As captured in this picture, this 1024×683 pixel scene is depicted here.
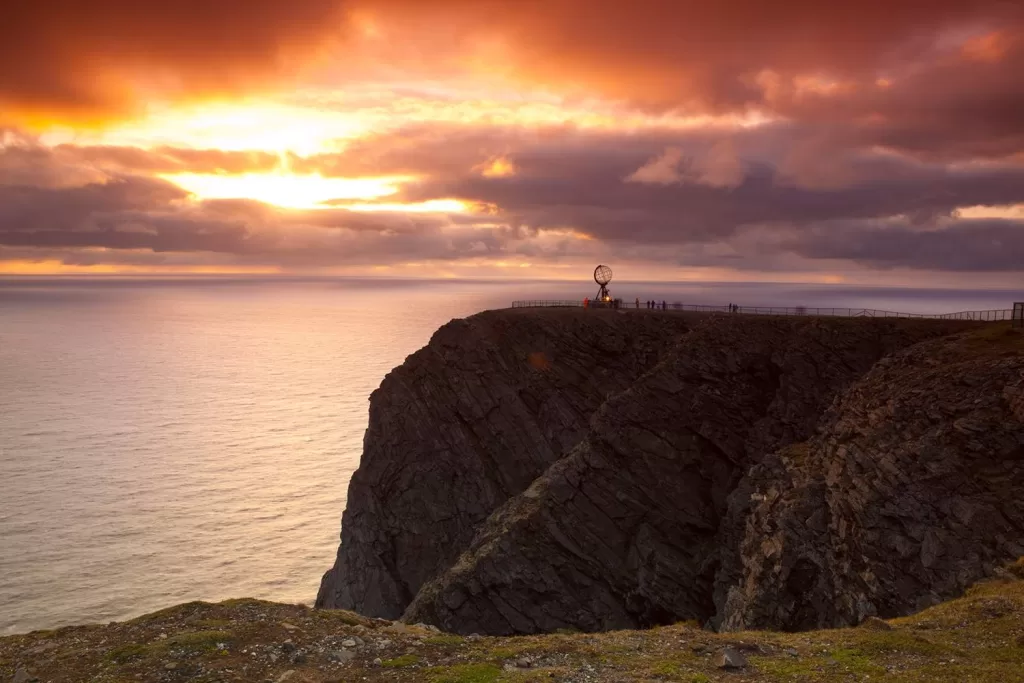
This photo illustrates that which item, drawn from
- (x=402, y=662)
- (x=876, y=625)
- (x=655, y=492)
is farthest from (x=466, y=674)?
(x=655, y=492)

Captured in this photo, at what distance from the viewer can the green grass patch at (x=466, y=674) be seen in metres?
20.4

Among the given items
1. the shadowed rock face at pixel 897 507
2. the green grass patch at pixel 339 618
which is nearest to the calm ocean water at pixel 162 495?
the green grass patch at pixel 339 618

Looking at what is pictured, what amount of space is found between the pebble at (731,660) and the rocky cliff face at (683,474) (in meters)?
15.1

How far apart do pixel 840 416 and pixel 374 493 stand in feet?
135

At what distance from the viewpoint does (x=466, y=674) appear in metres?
20.8

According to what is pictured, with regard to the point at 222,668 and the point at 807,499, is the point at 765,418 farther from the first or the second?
the point at 222,668

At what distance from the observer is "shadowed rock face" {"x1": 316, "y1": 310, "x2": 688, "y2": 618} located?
195 ft

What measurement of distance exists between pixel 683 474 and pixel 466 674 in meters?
32.0

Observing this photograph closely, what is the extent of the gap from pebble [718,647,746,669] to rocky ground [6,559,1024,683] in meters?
0.05

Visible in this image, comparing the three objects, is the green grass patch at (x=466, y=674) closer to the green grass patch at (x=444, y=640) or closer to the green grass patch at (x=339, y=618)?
the green grass patch at (x=444, y=640)

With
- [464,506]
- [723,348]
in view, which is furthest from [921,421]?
[464,506]

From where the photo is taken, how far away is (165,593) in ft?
213

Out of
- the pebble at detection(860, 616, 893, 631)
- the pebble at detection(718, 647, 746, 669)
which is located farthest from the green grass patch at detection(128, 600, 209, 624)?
the pebble at detection(860, 616, 893, 631)

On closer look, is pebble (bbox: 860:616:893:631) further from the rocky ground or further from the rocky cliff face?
the rocky cliff face
